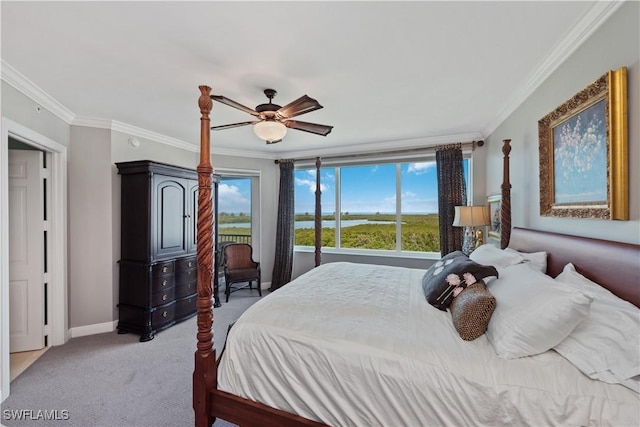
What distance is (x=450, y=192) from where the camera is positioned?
3.94 m

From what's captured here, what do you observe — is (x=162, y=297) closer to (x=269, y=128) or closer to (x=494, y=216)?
(x=269, y=128)

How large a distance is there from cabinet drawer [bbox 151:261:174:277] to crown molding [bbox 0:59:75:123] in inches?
74.6

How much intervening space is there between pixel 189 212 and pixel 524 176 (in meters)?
3.92

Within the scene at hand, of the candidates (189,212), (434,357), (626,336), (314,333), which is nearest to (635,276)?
(626,336)

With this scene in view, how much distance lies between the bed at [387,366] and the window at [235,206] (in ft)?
11.4

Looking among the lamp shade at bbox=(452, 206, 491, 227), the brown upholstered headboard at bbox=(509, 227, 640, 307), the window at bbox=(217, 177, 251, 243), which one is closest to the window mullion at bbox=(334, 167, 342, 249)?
the window at bbox=(217, 177, 251, 243)

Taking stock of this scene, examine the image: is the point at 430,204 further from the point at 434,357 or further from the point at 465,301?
the point at 434,357

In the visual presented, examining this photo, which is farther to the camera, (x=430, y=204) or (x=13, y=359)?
(x=430, y=204)

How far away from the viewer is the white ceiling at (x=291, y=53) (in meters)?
1.51

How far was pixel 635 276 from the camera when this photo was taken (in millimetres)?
1209

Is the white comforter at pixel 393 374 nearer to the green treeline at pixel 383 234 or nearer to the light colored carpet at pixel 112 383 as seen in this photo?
the light colored carpet at pixel 112 383

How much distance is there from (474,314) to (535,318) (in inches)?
10.2

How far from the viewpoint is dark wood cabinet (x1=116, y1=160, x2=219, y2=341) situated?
3.17m

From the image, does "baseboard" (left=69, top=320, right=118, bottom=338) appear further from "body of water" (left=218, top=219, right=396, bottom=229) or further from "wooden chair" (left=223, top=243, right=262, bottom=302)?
"body of water" (left=218, top=219, right=396, bottom=229)
